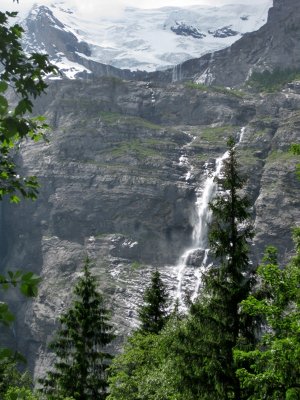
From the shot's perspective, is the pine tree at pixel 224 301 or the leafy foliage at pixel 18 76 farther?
the pine tree at pixel 224 301

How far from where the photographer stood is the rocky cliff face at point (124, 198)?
132 metres

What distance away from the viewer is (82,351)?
33750 mm

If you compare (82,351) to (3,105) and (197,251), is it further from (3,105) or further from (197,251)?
(197,251)

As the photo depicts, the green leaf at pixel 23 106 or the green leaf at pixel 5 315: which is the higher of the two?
the green leaf at pixel 23 106

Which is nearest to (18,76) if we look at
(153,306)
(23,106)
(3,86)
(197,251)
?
(23,106)

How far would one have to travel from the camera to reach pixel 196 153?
168 meters

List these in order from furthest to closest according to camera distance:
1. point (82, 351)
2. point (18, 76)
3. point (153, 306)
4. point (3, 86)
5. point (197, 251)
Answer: point (197, 251), point (153, 306), point (82, 351), point (18, 76), point (3, 86)

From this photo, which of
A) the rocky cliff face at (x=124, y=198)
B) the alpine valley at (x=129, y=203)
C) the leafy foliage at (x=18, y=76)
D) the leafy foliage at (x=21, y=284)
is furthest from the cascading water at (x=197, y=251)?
the leafy foliage at (x=21, y=284)

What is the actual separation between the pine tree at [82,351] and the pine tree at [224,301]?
13.4 m

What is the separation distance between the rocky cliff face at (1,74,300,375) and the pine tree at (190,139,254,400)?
9528 centimetres

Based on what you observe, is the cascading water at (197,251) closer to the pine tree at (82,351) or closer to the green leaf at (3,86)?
the pine tree at (82,351)

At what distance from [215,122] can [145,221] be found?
6195 cm

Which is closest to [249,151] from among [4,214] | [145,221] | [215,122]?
[215,122]

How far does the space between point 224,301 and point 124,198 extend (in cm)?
13062
